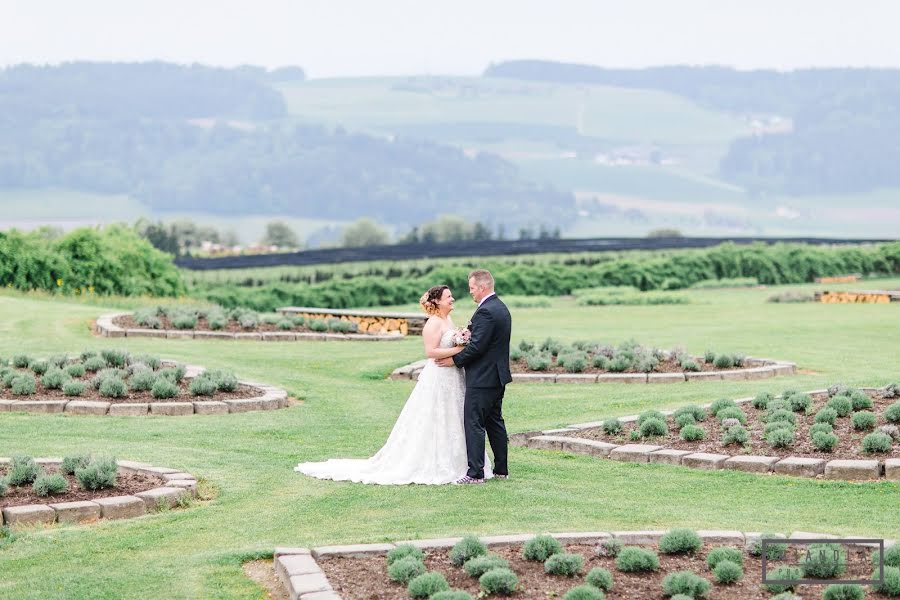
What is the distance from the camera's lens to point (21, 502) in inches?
340

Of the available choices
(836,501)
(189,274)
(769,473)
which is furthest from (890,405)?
(189,274)

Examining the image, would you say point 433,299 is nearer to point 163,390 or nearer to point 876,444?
point 876,444

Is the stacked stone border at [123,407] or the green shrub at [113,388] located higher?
the green shrub at [113,388]

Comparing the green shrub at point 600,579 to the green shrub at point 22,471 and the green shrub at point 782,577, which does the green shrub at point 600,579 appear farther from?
the green shrub at point 22,471

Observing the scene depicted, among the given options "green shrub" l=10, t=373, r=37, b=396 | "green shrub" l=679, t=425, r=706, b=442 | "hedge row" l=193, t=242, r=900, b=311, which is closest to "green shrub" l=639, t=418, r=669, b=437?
"green shrub" l=679, t=425, r=706, b=442

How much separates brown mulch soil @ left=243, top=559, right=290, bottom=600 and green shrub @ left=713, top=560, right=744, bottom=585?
2233 millimetres

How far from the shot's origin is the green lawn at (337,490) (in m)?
7.46

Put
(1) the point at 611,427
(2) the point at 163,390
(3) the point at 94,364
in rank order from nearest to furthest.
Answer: (1) the point at 611,427 → (2) the point at 163,390 → (3) the point at 94,364

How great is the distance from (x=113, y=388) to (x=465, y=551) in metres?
7.50

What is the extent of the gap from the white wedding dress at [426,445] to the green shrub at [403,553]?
2855mm

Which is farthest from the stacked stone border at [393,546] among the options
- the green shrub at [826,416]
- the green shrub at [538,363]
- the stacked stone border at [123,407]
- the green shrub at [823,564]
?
the green shrub at [538,363]

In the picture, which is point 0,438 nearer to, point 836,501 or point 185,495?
point 185,495

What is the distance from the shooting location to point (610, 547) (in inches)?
285

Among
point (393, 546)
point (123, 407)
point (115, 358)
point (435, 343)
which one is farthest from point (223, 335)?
point (393, 546)
